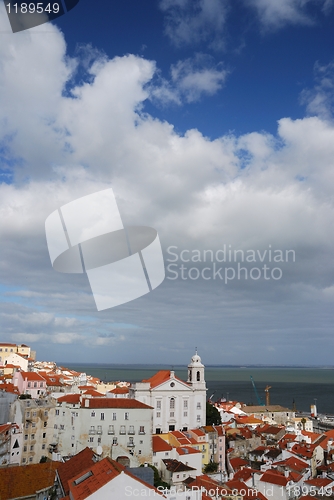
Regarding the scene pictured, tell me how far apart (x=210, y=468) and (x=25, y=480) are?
32.5 feet

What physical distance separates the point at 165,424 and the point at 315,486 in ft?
30.2

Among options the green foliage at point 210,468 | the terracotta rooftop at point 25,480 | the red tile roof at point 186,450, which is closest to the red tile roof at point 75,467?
the terracotta rooftop at point 25,480

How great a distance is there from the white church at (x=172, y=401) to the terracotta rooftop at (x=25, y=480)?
10.8m

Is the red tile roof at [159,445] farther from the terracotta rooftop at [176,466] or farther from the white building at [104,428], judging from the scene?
the terracotta rooftop at [176,466]

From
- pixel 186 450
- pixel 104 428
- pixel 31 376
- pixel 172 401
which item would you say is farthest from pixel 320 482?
pixel 31 376

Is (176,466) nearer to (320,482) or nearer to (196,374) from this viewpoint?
(320,482)

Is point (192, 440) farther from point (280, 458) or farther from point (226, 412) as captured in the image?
point (226, 412)

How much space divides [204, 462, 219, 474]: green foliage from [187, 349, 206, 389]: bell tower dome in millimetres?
5700

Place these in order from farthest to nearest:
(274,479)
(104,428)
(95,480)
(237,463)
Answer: (237,463), (104,428), (274,479), (95,480)

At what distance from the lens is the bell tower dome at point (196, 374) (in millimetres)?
25297

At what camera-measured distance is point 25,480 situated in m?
12.2

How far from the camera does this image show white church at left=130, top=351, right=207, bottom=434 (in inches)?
925

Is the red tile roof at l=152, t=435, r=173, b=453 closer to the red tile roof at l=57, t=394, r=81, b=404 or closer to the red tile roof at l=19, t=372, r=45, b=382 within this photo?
the red tile roof at l=57, t=394, r=81, b=404

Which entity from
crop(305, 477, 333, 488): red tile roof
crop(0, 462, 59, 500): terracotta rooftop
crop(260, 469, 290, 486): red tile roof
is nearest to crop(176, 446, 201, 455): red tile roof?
crop(260, 469, 290, 486): red tile roof
